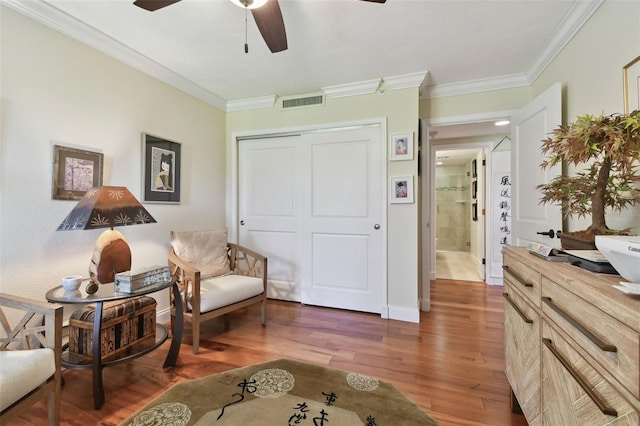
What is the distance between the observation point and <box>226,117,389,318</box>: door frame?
276 centimetres

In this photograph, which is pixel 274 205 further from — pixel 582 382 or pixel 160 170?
pixel 582 382

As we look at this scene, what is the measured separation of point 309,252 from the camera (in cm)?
311

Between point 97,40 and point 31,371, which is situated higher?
point 97,40

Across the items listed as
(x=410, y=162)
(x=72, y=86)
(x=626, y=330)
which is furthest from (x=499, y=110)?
(x=72, y=86)

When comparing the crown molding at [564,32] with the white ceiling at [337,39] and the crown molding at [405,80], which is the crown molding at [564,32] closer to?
the white ceiling at [337,39]

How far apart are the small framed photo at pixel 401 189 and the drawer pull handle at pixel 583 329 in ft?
5.59

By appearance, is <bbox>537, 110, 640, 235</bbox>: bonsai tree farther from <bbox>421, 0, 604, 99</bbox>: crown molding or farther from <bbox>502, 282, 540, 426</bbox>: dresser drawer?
<bbox>421, 0, 604, 99</bbox>: crown molding

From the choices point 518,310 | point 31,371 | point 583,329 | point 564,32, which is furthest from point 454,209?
point 31,371

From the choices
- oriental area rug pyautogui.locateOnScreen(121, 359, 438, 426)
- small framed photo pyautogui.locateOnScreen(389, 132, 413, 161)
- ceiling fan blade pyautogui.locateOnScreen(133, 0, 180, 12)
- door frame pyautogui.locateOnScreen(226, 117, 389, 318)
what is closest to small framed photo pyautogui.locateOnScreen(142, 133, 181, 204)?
door frame pyautogui.locateOnScreen(226, 117, 389, 318)

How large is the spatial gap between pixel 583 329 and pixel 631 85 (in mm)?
1441

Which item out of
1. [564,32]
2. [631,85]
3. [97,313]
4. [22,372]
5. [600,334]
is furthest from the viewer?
[564,32]

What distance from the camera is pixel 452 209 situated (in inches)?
286

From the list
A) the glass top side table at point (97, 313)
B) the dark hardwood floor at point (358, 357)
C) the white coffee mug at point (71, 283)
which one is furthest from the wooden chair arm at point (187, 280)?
the white coffee mug at point (71, 283)

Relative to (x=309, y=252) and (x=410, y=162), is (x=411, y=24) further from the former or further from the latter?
(x=309, y=252)
